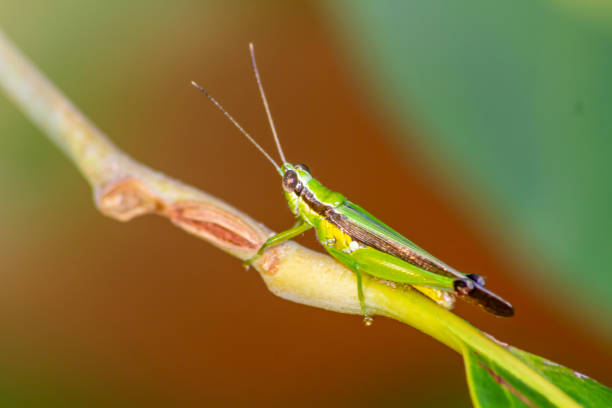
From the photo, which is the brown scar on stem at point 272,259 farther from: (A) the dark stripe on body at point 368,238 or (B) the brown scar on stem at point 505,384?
(A) the dark stripe on body at point 368,238

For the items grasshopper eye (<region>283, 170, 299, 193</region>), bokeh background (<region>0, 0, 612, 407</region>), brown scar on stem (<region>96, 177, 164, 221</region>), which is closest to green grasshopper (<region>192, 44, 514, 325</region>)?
grasshopper eye (<region>283, 170, 299, 193</region>)

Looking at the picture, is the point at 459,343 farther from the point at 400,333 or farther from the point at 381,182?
the point at 381,182

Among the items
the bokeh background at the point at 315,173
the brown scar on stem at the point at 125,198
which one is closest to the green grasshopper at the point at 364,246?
the bokeh background at the point at 315,173

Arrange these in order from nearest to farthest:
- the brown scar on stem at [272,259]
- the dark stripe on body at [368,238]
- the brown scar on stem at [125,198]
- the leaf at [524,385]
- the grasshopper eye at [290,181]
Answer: the leaf at [524,385] → the brown scar on stem at [272,259] → the brown scar on stem at [125,198] → the dark stripe on body at [368,238] → the grasshopper eye at [290,181]

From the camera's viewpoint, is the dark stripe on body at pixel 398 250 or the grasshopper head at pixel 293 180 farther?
the grasshopper head at pixel 293 180

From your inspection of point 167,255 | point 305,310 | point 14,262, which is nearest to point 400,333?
point 305,310

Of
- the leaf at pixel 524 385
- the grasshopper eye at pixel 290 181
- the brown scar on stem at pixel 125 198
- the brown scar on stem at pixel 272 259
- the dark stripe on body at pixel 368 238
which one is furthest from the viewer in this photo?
the grasshopper eye at pixel 290 181
